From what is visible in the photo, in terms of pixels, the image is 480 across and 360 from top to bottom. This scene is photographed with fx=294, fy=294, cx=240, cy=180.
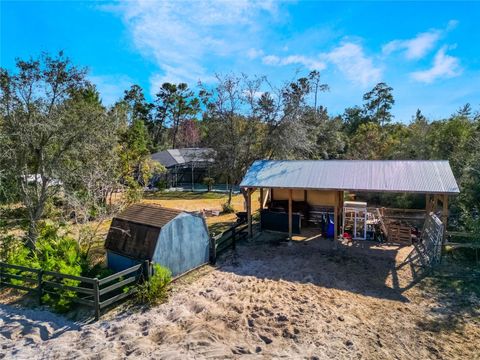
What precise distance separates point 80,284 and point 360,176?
9870 millimetres

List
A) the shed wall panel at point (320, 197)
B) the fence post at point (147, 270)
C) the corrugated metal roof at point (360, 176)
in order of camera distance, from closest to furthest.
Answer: the fence post at point (147, 270) → the corrugated metal roof at point (360, 176) → the shed wall panel at point (320, 197)

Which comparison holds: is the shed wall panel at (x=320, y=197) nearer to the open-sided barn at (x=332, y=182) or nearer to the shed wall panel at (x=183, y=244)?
the open-sided barn at (x=332, y=182)

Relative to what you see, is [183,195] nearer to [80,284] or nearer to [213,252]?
[213,252]

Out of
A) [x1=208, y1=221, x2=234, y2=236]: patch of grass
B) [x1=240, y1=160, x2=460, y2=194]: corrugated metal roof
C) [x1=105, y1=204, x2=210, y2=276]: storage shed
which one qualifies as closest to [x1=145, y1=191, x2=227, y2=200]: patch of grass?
[x1=208, y1=221, x2=234, y2=236]: patch of grass

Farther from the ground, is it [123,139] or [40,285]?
[123,139]

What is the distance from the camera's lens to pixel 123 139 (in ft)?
62.3

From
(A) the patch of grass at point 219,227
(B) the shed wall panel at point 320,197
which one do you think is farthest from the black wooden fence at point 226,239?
(B) the shed wall panel at point 320,197

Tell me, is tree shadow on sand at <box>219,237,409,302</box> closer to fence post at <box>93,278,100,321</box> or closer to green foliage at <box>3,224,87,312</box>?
fence post at <box>93,278,100,321</box>

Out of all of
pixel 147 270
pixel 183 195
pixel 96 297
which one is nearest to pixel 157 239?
pixel 147 270

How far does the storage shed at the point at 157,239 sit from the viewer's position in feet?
27.0

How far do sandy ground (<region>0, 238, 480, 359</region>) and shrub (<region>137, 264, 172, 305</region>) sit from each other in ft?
0.94

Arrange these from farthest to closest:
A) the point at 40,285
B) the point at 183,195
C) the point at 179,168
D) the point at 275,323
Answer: the point at 179,168 → the point at 183,195 → the point at 40,285 → the point at 275,323

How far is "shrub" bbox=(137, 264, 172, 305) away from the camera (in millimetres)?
7426

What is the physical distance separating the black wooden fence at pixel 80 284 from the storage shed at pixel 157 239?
1.88 feet
